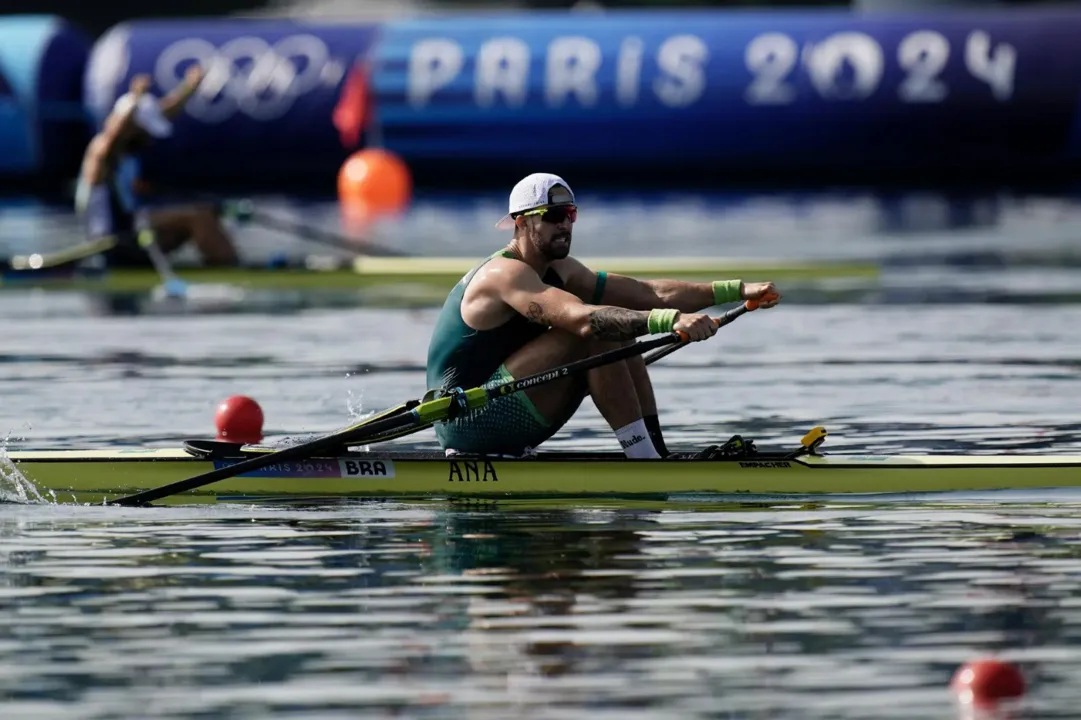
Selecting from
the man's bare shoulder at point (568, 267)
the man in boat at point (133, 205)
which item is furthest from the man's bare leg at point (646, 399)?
the man in boat at point (133, 205)

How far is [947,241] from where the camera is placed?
27828mm

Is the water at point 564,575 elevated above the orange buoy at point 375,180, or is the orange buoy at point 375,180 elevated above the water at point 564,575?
the orange buoy at point 375,180

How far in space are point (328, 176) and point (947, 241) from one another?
11183 millimetres

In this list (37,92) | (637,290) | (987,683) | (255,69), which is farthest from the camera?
(255,69)

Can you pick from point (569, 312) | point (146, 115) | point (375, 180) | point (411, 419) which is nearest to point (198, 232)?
point (146, 115)

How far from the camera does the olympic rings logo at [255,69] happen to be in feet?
112

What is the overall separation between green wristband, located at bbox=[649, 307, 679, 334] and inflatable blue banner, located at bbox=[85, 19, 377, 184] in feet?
78.2

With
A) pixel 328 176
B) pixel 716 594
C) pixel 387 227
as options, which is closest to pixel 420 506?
pixel 716 594

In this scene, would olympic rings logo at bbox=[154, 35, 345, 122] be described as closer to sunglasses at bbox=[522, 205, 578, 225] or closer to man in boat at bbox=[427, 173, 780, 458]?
man in boat at bbox=[427, 173, 780, 458]

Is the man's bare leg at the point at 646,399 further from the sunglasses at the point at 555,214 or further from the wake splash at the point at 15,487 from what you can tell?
the wake splash at the point at 15,487

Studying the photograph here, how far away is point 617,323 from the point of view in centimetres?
1060

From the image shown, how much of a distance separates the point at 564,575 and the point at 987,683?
2.47 metres

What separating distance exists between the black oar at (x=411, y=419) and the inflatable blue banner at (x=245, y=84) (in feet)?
76.7

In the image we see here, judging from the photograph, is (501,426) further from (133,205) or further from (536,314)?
(133,205)
